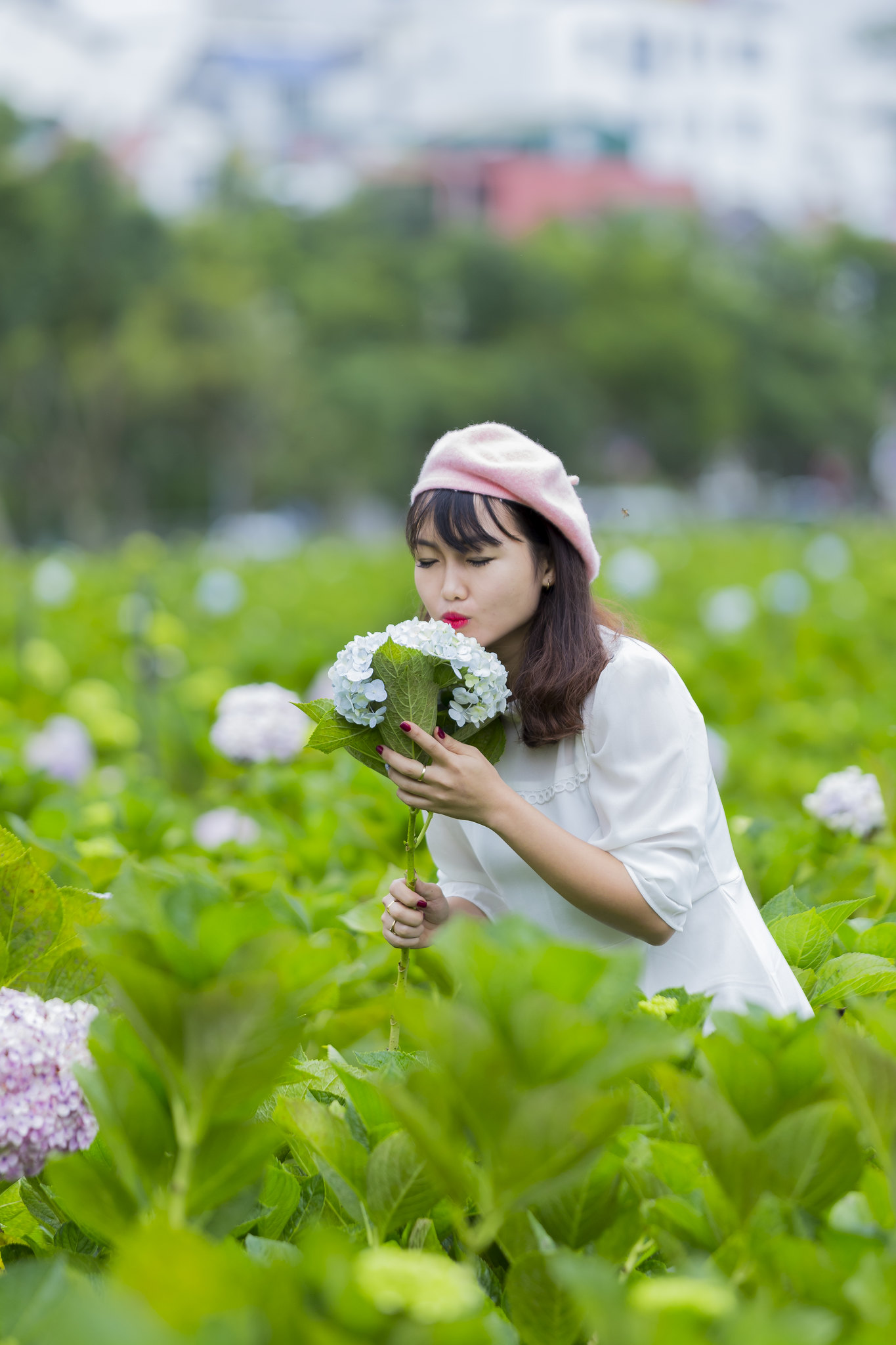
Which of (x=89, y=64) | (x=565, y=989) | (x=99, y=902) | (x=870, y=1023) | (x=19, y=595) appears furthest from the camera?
(x=89, y=64)

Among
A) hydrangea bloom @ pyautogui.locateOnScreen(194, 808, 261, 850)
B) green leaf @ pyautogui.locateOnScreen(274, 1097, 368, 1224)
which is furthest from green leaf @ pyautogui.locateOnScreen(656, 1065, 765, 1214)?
hydrangea bloom @ pyautogui.locateOnScreen(194, 808, 261, 850)

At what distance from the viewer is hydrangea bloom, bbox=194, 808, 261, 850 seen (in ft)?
9.08

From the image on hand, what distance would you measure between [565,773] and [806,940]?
359 mm

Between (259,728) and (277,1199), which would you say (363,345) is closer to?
(259,728)

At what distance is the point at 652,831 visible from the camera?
154 cm

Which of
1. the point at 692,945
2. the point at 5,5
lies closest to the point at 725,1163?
the point at 692,945

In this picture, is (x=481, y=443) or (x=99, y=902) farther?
(x=481, y=443)

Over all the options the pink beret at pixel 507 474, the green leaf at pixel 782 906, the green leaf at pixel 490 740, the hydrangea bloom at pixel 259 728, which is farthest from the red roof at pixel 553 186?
the green leaf at pixel 490 740

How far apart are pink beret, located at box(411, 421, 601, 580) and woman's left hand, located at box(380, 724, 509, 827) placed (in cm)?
40

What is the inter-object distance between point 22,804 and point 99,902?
4.09 feet

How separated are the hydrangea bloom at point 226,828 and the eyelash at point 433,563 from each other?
104 centimetres

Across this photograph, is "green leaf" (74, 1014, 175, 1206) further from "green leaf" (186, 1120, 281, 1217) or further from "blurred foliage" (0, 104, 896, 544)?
"blurred foliage" (0, 104, 896, 544)

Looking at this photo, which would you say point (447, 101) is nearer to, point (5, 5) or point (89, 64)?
point (89, 64)

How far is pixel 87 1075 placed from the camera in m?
0.88
